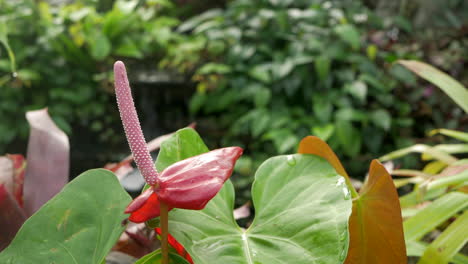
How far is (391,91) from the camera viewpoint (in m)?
2.87

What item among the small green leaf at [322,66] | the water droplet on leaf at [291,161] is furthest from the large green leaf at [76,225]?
the small green leaf at [322,66]

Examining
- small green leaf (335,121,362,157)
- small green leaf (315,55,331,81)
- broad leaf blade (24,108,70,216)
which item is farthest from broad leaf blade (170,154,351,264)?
small green leaf (315,55,331,81)

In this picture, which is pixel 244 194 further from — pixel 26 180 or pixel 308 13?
pixel 26 180

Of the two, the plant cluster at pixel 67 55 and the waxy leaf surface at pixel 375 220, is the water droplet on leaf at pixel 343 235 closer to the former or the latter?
the waxy leaf surface at pixel 375 220

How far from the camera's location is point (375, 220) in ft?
1.48

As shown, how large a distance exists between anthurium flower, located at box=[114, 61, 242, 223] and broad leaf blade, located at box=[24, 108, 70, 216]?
11.1 inches

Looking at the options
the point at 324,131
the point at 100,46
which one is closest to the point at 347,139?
the point at 324,131

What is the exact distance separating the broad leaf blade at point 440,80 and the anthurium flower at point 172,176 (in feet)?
1.64

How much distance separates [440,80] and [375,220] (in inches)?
16.9

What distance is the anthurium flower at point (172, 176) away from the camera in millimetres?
343

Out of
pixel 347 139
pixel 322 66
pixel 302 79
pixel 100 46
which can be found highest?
pixel 100 46

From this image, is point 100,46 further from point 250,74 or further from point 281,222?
point 281,222

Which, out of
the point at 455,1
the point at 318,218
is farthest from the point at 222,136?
the point at 318,218

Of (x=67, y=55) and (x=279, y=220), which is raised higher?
(x=279, y=220)
